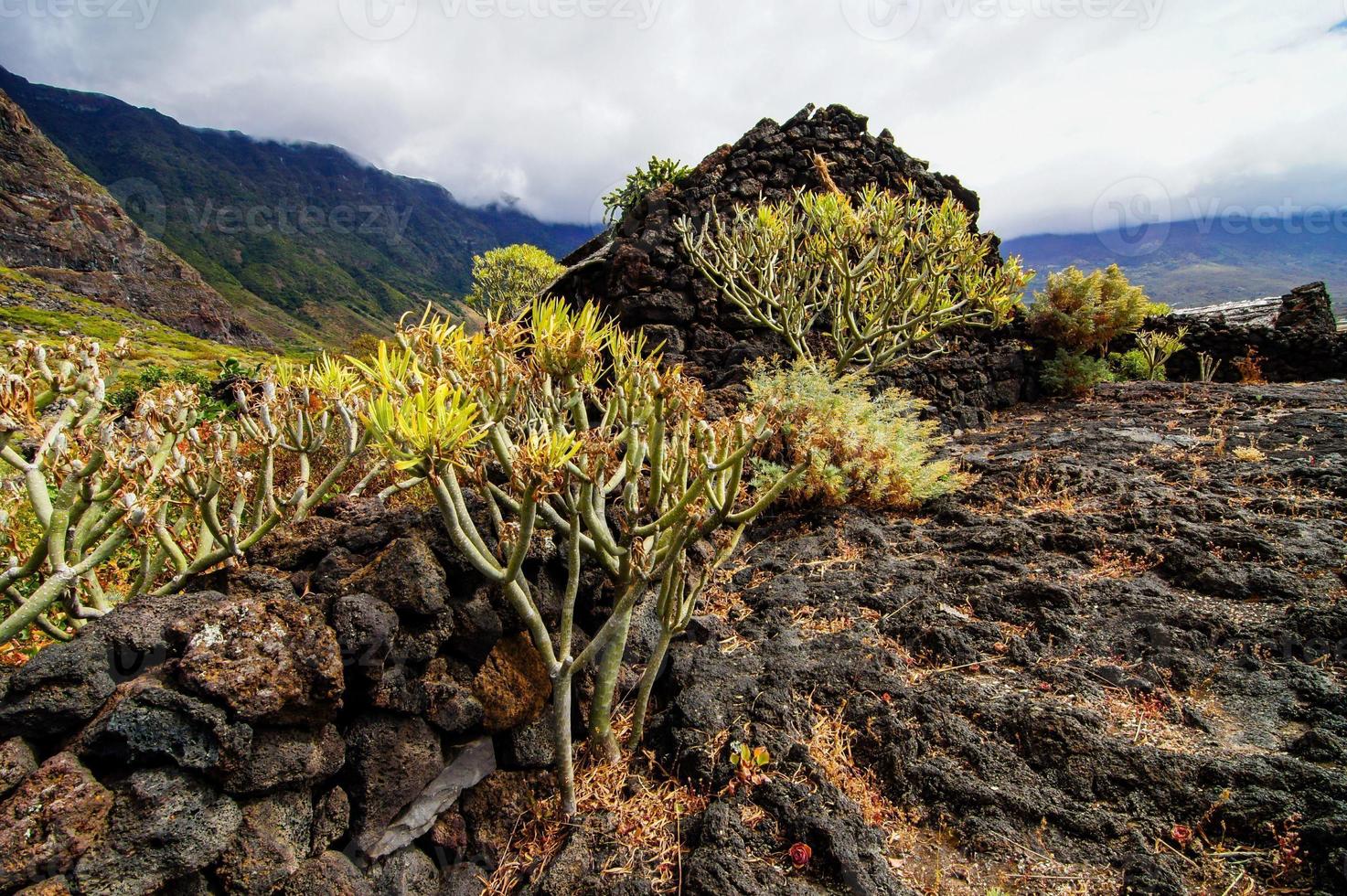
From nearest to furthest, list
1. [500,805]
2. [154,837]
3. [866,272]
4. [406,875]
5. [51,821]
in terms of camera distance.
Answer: [51,821] < [154,837] < [406,875] < [500,805] < [866,272]

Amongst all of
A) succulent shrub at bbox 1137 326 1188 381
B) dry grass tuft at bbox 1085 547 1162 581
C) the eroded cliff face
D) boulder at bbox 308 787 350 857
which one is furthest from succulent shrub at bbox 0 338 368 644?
the eroded cliff face

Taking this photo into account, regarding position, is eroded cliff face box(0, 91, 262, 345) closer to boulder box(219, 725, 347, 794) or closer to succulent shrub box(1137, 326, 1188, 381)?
succulent shrub box(1137, 326, 1188, 381)

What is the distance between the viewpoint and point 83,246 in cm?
9694

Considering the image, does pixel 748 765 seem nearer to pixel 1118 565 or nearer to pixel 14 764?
pixel 14 764

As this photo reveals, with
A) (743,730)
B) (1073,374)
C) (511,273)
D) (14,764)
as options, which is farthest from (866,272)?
(511,273)

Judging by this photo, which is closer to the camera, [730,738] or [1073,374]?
[730,738]

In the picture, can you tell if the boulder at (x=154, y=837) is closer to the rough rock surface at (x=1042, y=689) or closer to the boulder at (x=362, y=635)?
the boulder at (x=362, y=635)

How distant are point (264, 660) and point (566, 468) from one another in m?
1.40

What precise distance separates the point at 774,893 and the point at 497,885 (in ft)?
4.30

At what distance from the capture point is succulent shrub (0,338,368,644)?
2521mm

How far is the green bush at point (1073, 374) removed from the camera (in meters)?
12.1

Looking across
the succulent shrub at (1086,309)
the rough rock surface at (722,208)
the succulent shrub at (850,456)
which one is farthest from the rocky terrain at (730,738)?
the succulent shrub at (1086,309)

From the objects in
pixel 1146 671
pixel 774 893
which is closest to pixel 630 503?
pixel 774 893

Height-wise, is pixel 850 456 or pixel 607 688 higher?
pixel 850 456
